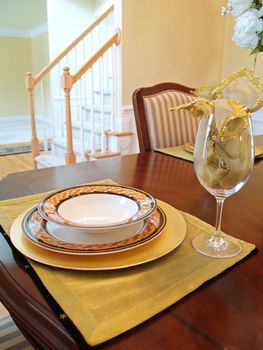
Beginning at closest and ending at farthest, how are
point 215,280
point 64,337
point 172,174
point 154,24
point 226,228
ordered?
point 64,337 → point 215,280 → point 226,228 → point 172,174 → point 154,24

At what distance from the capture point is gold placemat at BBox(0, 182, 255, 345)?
14.8 inches

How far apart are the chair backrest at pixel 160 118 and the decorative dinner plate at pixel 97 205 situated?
78 centimetres

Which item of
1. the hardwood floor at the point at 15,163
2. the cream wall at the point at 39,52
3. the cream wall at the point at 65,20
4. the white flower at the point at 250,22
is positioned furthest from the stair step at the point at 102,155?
the cream wall at the point at 39,52

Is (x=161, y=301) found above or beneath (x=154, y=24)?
beneath

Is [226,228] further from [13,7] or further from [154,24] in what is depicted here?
[13,7]

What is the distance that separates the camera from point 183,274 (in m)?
0.47

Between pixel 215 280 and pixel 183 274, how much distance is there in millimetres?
48

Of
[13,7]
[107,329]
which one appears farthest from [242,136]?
[13,7]

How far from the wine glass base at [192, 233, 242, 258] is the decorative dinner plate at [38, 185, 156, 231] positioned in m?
0.10

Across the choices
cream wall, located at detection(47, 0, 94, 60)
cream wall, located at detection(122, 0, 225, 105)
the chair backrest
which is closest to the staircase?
cream wall, located at detection(122, 0, 225, 105)

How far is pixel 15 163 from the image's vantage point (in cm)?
430

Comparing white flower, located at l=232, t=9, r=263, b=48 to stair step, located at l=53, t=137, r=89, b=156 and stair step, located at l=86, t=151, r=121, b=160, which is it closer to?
stair step, located at l=86, t=151, r=121, b=160

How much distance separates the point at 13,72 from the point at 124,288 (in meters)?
7.84

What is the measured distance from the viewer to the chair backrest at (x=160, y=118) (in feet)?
4.69
